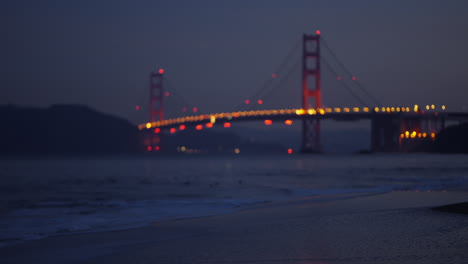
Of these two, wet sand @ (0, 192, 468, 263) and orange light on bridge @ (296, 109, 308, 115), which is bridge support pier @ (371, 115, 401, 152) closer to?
orange light on bridge @ (296, 109, 308, 115)

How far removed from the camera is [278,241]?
5.83 m

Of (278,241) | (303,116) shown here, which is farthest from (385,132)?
(278,241)

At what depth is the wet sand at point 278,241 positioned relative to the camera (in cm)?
506

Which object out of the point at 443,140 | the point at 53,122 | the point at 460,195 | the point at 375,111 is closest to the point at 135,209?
the point at 460,195

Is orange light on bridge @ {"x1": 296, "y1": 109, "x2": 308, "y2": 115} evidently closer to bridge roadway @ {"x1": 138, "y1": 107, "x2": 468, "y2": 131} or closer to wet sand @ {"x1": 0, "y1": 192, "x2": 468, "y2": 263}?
bridge roadway @ {"x1": 138, "y1": 107, "x2": 468, "y2": 131}

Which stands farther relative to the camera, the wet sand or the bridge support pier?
the bridge support pier

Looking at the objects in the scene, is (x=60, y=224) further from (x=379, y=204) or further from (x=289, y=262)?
(x=379, y=204)

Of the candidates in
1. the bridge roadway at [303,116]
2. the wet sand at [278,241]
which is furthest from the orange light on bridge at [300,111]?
the wet sand at [278,241]

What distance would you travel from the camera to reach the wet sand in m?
5.06

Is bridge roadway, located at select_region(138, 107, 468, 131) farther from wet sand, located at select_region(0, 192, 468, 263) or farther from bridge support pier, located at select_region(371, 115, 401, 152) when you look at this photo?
wet sand, located at select_region(0, 192, 468, 263)

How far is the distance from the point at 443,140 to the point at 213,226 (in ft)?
166

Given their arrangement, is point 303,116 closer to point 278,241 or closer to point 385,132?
point 385,132

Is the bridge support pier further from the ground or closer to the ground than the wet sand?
further from the ground

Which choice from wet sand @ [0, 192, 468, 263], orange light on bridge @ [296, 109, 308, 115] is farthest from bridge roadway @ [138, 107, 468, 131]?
wet sand @ [0, 192, 468, 263]
